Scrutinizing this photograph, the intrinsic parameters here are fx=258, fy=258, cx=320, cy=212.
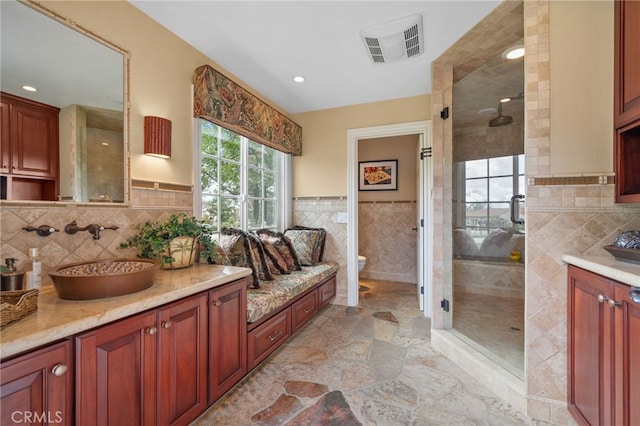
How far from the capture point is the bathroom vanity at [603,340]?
39.7 inches

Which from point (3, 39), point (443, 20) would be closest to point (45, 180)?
point (3, 39)

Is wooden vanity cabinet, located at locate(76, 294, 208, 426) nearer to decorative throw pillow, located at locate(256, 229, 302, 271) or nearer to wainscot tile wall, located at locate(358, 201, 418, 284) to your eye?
decorative throw pillow, located at locate(256, 229, 302, 271)

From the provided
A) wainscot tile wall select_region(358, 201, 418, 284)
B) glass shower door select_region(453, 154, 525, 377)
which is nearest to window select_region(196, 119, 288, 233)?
wainscot tile wall select_region(358, 201, 418, 284)

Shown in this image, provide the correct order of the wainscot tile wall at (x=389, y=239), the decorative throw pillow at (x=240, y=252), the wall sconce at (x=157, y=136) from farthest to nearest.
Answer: the wainscot tile wall at (x=389, y=239)
the decorative throw pillow at (x=240, y=252)
the wall sconce at (x=157, y=136)

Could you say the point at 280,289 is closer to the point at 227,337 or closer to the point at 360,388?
the point at 227,337

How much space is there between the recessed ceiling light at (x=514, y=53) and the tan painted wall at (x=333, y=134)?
84 centimetres

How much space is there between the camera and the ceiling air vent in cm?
182

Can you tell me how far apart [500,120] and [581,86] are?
1961mm

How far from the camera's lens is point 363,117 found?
10.3ft

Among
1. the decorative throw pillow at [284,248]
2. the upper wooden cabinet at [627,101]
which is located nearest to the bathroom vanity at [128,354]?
the decorative throw pillow at [284,248]

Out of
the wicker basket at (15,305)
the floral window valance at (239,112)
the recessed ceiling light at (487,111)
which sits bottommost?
the wicker basket at (15,305)

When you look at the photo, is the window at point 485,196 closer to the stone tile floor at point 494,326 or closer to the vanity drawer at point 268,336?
the stone tile floor at point 494,326

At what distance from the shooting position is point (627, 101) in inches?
49.3

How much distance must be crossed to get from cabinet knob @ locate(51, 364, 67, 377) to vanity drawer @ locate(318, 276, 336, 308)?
7.01ft
